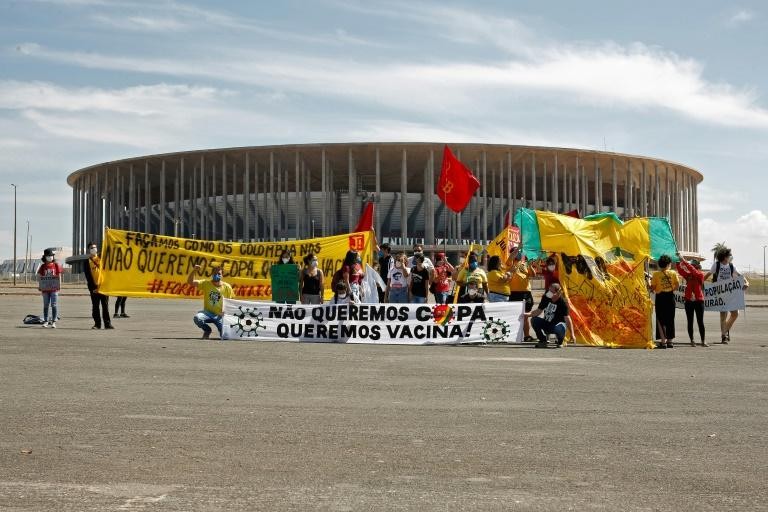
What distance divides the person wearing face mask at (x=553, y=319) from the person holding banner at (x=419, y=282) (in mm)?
2432

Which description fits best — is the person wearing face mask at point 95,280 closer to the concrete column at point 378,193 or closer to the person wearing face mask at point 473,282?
the person wearing face mask at point 473,282

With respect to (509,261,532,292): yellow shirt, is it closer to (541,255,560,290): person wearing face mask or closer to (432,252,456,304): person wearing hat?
(541,255,560,290): person wearing face mask

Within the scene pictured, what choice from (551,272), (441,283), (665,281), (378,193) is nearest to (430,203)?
(378,193)

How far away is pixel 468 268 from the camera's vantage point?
17375mm

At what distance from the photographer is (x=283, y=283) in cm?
1866

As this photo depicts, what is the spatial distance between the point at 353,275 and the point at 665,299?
5692 mm

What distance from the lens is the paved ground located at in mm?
5078

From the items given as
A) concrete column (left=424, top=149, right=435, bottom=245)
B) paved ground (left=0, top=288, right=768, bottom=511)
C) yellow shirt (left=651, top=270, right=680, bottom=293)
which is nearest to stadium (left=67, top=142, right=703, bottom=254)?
concrete column (left=424, top=149, right=435, bottom=245)

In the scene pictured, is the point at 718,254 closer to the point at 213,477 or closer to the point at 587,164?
the point at 213,477

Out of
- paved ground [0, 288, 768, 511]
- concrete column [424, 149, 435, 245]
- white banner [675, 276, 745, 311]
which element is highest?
concrete column [424, 149, 435, 245]

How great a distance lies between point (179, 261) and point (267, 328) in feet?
11.4

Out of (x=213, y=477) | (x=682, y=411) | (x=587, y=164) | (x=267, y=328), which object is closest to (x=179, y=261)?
(x=267, y=328)

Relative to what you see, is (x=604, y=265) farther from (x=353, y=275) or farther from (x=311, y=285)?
(x=311, y=285)

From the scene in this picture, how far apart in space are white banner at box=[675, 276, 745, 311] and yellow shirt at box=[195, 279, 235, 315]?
9344 mm
